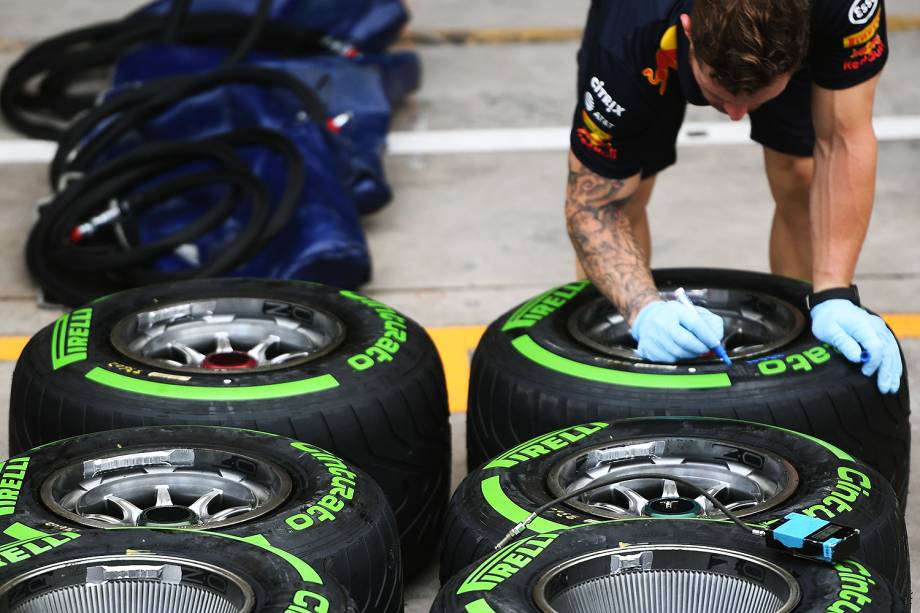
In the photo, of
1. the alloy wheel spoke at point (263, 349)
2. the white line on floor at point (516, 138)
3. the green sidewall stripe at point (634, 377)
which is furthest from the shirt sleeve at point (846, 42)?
the white line on floor at point (516, 138)

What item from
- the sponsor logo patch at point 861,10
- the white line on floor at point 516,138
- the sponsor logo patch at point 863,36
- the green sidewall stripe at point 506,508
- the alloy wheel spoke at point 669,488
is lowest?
the white line on floor at point 516,138

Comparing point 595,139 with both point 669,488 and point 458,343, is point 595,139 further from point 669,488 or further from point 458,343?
point 458,343

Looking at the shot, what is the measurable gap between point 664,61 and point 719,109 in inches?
7.3

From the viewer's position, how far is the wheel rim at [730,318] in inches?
144

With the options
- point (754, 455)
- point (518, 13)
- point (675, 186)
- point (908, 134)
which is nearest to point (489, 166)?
point (675, 186)

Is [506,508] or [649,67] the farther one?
[649,67]

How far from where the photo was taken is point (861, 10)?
3.40 metres

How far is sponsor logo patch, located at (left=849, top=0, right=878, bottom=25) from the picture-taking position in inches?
133

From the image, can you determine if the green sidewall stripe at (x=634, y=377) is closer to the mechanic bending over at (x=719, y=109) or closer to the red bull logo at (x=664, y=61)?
the mechanic bending over at (x=719, y=109)

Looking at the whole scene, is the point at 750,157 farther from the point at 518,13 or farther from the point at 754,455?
the point at 754,455

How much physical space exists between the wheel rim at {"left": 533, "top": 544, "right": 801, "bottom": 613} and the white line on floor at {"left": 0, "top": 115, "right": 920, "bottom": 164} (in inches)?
192

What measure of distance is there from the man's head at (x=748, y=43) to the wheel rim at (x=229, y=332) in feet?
3.43

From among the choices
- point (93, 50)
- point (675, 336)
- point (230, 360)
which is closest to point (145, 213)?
point (93, 50)

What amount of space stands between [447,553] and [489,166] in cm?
442
